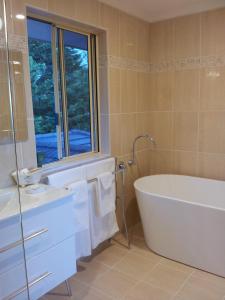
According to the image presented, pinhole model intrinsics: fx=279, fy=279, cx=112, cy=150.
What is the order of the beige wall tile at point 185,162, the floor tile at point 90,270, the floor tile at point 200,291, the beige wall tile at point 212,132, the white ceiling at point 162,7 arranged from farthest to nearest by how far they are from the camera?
the beige wall tile at point 185,162
the beige wall tile at point 212,132
the white ceiling at point 162,7
the floor tile at point 90,270
the floor tile at point 200,291

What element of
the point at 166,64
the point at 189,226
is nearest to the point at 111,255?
the point at 189,226

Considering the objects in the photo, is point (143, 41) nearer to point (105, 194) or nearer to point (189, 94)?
point (189, 94)

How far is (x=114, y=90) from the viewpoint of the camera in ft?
9.32

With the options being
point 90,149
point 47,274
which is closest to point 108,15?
point 90,149

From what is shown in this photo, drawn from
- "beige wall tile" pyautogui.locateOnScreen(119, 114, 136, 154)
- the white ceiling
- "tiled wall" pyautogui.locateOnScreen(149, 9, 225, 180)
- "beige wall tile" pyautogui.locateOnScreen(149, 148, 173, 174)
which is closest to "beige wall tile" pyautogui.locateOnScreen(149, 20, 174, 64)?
"tiled wall" pyautogui.locateOnScreen(149, 9, 225, 180)

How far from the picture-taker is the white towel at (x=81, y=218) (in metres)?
2.32

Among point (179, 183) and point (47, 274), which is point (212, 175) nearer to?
point (179, 183)

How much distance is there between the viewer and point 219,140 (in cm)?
298

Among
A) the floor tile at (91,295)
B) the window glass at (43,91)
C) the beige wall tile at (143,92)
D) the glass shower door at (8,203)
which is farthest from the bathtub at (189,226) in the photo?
the glass shower door at (8,203)

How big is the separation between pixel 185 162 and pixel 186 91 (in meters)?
0.81

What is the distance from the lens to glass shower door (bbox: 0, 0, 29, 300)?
1561mm

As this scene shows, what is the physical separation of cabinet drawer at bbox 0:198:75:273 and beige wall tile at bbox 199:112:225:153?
1791 mm

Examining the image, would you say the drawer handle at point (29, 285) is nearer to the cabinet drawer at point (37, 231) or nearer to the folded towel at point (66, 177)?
the cabinet drawer at point (37, 231)

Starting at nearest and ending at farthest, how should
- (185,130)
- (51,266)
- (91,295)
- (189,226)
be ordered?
1. (51,266)
2. (91,295)
3. (189,226)
4. (185,130)
